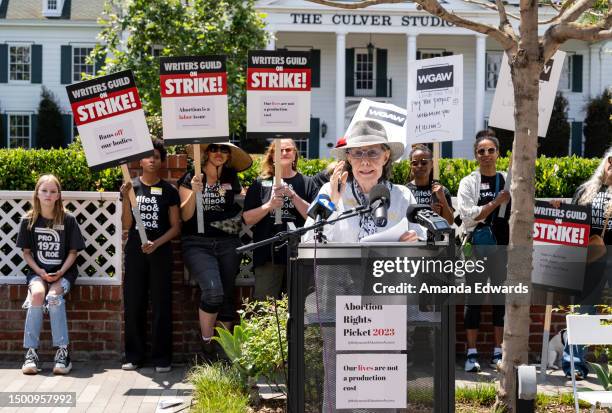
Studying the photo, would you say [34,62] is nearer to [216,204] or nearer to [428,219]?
[216,204]

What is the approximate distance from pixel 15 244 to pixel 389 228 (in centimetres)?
430

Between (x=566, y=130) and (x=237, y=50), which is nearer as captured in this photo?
(x=237, y=50)

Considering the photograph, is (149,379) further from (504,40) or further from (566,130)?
(566,130)

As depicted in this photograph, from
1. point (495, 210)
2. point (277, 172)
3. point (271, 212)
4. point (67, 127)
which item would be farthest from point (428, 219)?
point (67, 127)

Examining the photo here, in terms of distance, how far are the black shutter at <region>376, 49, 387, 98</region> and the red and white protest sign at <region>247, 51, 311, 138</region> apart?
3006 cm

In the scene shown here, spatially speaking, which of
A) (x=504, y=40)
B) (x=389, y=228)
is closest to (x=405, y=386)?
(x=389, y=228)

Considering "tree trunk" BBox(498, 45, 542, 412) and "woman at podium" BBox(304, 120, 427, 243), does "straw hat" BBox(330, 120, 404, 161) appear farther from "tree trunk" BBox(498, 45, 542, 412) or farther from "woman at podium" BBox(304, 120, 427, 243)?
"tree trunk" BBox(498, 45, 542, 412)

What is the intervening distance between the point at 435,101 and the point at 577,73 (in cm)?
3221

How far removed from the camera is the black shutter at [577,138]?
36.8 metres

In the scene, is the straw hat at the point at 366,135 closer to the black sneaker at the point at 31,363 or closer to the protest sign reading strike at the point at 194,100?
the protest sign reading strike at the point at 194,100

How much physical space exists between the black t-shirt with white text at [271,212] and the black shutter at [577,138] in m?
31.2

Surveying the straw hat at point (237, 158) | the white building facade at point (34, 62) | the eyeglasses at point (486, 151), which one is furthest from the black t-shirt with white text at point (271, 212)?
the white building facade at point (34, 62)

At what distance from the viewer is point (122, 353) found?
808 centimetres

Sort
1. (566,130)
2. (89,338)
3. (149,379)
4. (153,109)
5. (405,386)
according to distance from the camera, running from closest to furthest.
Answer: (405,386)
(149,379)
(89,338)
(153,109)
(566,130)
